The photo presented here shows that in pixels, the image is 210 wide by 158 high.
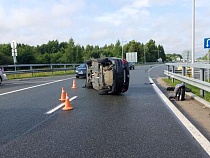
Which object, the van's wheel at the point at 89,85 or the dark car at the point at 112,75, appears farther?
the van's wheel at the point at 89,85

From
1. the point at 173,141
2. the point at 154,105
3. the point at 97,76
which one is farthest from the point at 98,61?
the point at 173,141

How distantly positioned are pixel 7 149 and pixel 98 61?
791 centimetres

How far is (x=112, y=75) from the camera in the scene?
11.7 metres

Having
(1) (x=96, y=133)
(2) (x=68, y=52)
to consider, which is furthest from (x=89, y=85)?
(2) (x=68, y=52)

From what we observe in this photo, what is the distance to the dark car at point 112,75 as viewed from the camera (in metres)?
11.5

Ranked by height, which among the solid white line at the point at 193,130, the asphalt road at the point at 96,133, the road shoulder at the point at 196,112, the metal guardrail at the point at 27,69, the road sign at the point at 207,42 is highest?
the road sign at the point at 207,42

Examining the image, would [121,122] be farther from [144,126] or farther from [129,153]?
[129,153]

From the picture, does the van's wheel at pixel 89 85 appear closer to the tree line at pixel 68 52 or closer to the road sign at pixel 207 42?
the road sign at pixel 207 42

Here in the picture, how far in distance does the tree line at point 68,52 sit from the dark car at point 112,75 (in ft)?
141

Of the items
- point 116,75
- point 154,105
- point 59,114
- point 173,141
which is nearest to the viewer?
point 173,141

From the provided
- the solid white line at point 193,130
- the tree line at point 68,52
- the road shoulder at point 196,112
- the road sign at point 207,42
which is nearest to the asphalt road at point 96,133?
the solid white line at point 193,130

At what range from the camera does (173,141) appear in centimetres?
517

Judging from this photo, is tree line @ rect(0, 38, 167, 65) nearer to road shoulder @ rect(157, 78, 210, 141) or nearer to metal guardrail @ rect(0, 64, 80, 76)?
metal guardrail @ rect(0, 64, 80, 76)

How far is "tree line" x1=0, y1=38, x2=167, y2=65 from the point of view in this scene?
7794 centimetres
